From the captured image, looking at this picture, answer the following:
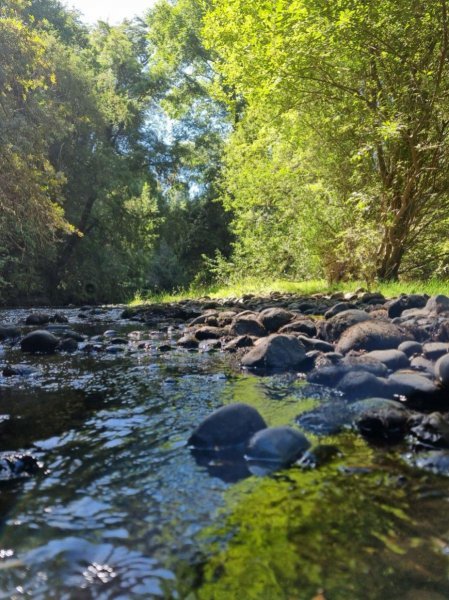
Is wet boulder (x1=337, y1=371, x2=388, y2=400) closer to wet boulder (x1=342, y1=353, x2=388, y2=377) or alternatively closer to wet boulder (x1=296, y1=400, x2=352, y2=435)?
wet boulder (x1=342, y1=353, x2=388, y2=377)

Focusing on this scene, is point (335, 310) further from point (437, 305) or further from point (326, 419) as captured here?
point (326, 419)

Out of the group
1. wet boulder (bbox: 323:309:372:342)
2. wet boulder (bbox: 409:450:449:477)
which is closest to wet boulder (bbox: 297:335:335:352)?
wet boulder (bbox: 323:309:372:342)

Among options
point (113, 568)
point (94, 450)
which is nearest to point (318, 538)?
point (113, 568)

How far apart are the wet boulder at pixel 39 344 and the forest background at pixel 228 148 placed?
17.8 ft

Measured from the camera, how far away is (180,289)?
2461cm

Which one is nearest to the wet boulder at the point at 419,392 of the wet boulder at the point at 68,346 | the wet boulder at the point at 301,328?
the wet boulder at the point at 301,328

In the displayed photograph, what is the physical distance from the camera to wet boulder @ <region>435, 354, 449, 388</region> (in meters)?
4.50

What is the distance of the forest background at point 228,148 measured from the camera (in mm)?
10500

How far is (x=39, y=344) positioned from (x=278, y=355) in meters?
3.37

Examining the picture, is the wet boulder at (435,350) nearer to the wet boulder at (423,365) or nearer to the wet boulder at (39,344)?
the wet boulder at (423,365)

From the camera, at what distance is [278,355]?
598 centimetres

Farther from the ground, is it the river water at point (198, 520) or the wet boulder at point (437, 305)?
the wet boulder at point (437, 305)

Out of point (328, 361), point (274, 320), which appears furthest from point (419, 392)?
point (274, 320)

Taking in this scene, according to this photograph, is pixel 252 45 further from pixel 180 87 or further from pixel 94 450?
pixel 180 87
